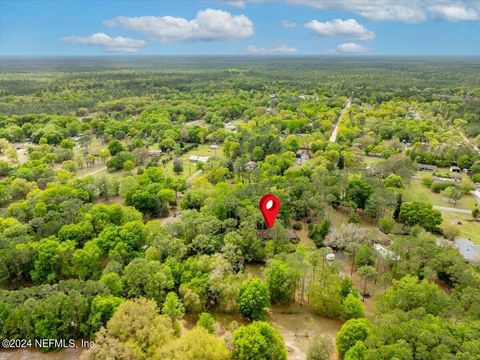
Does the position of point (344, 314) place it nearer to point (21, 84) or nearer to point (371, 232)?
point (371, 232)

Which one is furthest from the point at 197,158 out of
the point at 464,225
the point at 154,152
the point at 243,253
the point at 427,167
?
the point at 464,225

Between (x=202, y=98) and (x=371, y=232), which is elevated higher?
(x=202, y=98)

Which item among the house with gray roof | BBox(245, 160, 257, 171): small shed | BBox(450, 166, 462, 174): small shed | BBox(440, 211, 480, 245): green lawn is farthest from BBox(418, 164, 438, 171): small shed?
BBox(245, 160, 257, 171): small shed

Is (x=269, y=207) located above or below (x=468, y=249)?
above

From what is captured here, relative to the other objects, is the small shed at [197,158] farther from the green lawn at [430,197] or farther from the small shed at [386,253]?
the small shed at [386,253]

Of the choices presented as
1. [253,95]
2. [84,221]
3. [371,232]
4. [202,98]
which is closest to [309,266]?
[371,232]

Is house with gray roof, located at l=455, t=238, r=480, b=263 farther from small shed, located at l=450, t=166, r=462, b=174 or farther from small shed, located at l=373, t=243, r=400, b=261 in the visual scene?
small shed, located at l=450, t=166, r=462, b=174

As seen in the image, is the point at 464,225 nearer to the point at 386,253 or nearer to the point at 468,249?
the point at 468,249
